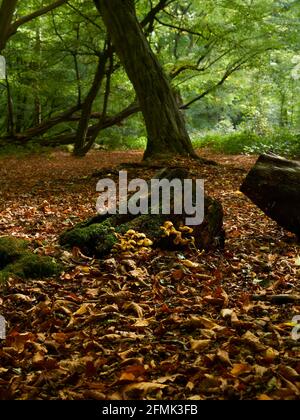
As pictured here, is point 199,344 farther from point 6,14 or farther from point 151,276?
point 6,14

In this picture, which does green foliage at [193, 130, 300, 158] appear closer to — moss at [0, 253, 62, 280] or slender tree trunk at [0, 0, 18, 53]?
slender tree trunk at [0, 0, 18, 53]

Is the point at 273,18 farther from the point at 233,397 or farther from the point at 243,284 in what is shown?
the point at 233,397

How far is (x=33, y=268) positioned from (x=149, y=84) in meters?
6.46

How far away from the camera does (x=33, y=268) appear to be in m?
3.60

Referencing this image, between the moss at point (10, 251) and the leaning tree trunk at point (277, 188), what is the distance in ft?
7.49

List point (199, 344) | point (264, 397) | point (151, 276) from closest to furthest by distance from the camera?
point (264, 397) < point (199, 344) < point (151, 276)

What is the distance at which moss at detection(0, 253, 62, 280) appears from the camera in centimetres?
355

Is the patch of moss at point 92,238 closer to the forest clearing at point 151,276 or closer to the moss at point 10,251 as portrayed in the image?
the forest clearing at point 151,276

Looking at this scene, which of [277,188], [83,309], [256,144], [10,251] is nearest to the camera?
[83,309]

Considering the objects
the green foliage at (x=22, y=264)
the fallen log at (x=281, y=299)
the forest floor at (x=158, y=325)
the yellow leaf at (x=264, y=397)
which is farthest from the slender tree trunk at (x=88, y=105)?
the yellow leaf at (x=264, y=397)

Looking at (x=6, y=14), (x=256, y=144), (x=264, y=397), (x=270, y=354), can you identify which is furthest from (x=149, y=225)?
(x=256, y=144)

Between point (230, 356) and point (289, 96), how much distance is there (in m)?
Answer: 20.4

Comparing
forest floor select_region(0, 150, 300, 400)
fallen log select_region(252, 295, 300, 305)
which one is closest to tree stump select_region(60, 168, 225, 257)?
forest floor select_region(0, 150, 300, 400)

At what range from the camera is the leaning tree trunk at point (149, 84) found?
9086 mm
